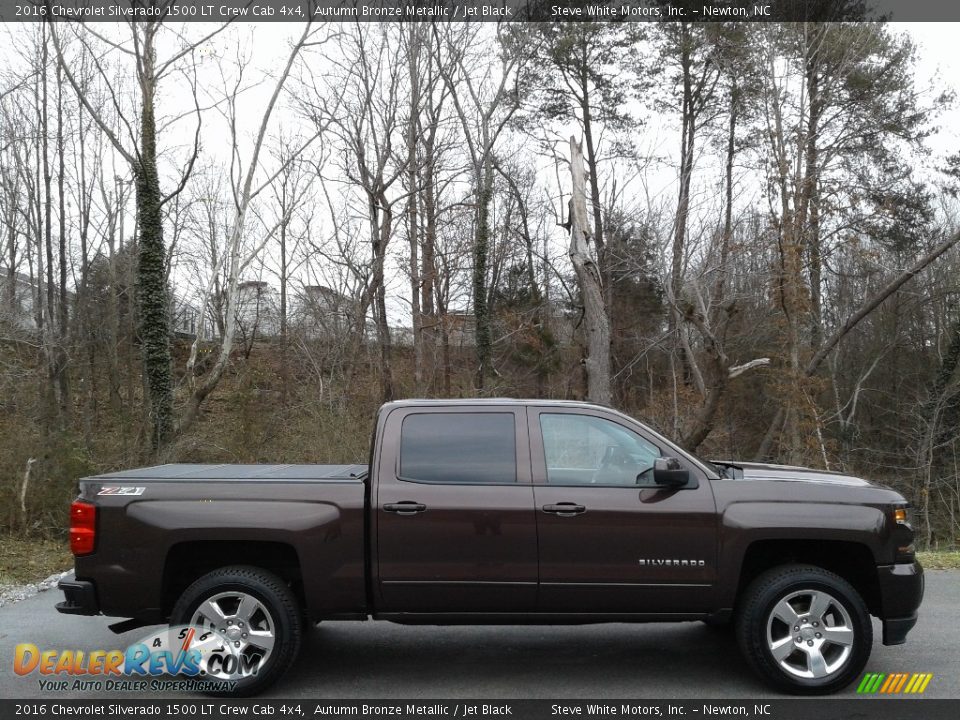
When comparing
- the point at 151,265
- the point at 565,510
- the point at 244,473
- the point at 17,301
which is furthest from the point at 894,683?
the point at 17,301

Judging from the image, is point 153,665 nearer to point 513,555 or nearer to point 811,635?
point 513,555

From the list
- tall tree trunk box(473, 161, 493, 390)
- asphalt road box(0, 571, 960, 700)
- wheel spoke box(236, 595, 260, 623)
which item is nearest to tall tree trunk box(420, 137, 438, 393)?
tall tree trunk box(473, 161, 493, 390)

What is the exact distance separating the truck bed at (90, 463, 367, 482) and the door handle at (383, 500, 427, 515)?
1.05 feet

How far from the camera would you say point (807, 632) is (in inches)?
199

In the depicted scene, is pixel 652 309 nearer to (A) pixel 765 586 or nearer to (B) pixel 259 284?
(B) pixel 259 284

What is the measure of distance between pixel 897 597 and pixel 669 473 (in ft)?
5.32

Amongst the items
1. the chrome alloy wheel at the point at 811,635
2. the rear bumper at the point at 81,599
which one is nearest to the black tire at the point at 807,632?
the chrome alloy wheel at the point at 811,635

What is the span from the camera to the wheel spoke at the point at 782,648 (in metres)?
5.00

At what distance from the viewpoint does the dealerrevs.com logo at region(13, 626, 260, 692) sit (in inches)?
199

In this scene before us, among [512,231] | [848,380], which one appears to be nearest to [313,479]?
[512,231]

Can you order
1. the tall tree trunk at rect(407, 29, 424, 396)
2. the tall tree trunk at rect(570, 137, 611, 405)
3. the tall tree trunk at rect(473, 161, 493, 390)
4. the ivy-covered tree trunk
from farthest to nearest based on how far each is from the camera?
the tall tree trunk at rect(407, 29, 424, 396) < the tall tree trunk at rect(473, 161, 493, 390) < the tall tree trunk at rect(570, 137, 611, 405) < the ivy-covered tree trunk

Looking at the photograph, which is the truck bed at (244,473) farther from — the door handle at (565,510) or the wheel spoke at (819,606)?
the wheel spoke at (819,606)

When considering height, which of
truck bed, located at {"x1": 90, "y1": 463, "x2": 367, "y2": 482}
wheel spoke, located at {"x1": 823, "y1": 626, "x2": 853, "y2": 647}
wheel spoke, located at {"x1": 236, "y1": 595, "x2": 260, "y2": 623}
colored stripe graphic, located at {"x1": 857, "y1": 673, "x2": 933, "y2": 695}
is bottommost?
colored stripe graphic, located at {"x1": 857, "y1": 673, "x2": 933, "y2": 695}

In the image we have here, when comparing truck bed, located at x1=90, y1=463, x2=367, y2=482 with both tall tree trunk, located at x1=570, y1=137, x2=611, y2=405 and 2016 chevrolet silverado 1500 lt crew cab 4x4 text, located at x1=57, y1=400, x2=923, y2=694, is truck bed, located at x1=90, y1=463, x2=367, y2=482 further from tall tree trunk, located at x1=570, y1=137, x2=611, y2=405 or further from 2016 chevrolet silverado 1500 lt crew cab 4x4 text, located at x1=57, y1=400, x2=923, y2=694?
tall tree trunk, located at x1=570, y1=137, x2=611, y2=405
